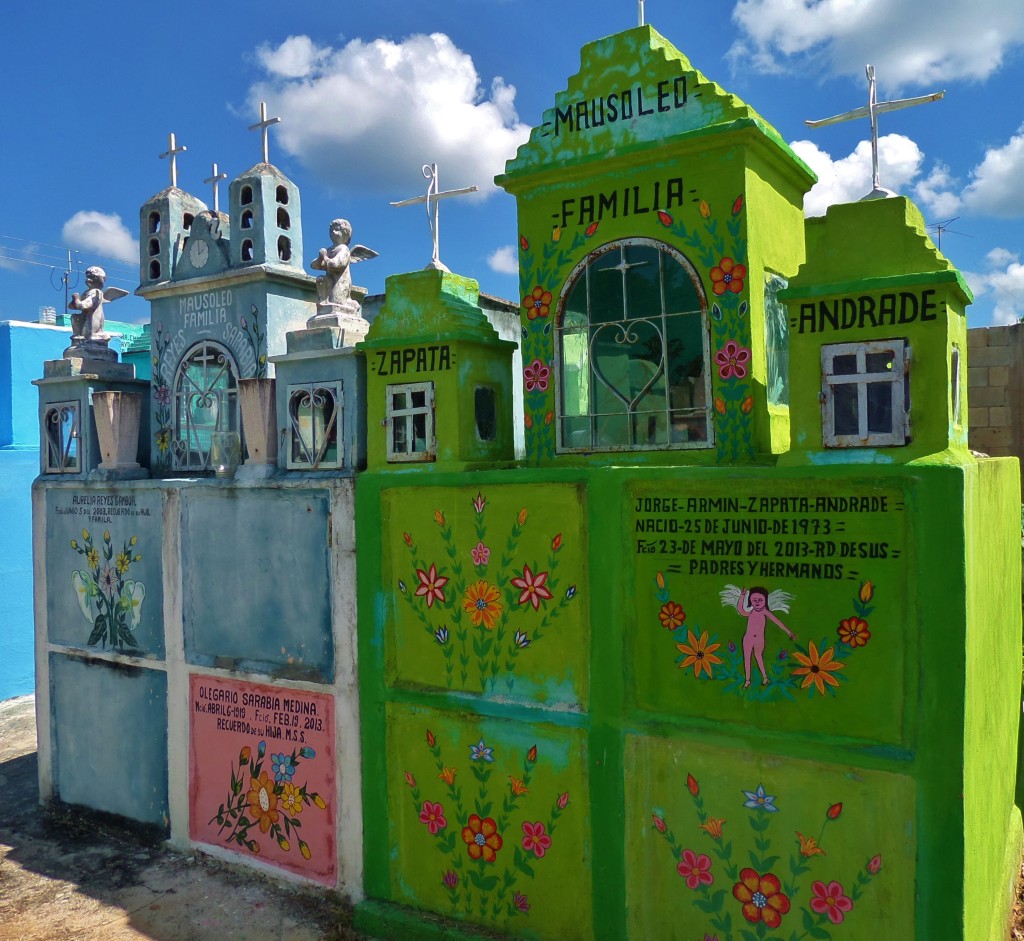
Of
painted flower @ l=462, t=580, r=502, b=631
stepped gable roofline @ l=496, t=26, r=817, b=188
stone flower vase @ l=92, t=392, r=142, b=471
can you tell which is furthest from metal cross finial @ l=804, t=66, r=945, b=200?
stone flower vase @ l=92, t=392, r=142, b=471

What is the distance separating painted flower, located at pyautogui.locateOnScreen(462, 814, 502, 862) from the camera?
19.1 ft

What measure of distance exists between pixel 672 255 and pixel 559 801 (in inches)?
141

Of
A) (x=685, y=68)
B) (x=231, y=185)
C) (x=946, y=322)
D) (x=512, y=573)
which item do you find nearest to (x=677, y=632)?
(x=512, y=573)

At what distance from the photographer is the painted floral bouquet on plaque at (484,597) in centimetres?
562

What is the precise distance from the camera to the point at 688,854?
5055 mm

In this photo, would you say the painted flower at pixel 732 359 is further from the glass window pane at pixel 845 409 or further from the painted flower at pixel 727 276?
the glass window pane at pixel 845 409

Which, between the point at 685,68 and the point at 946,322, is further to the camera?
the point at 685,68

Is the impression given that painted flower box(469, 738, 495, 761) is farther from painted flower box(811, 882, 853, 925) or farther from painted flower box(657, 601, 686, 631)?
painted flower box(811, 882, 853, 925)

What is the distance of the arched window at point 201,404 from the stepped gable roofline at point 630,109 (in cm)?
365

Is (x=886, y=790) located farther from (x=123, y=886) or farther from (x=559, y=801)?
(x=123, y=886)

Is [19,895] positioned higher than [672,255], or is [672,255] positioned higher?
[672,255]

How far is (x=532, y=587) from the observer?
5.65 m

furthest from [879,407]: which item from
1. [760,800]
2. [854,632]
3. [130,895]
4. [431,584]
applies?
[130,895]

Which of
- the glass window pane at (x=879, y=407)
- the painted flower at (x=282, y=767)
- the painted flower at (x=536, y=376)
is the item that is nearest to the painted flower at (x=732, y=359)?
the glass window pane at (x=879, y=407)
